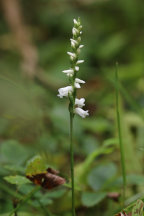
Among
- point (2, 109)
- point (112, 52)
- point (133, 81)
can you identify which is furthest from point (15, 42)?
point (2, 109)

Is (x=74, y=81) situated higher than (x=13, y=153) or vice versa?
(x=74, y=81)

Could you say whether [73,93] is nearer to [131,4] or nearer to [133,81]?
[133,81]

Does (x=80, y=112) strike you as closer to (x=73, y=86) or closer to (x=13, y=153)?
(x=73, y=86)

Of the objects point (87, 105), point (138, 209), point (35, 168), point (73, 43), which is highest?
point (87, 105)

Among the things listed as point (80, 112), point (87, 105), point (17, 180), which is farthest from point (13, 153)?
point (87, 105)

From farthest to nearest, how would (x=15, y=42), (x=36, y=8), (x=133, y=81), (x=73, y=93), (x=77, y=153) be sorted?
(x=36, y=8), (x=15, y=42), (x=133, y=81), (x=77, y=153), (x=73, y=93)

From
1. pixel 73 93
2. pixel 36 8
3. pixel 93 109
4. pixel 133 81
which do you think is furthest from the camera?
pixel 36 8

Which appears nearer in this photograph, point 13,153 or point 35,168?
point 35,168

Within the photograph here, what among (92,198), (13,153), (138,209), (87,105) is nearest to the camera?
(138,209)

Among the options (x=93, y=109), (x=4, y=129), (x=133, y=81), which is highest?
(x=133, y=81)
